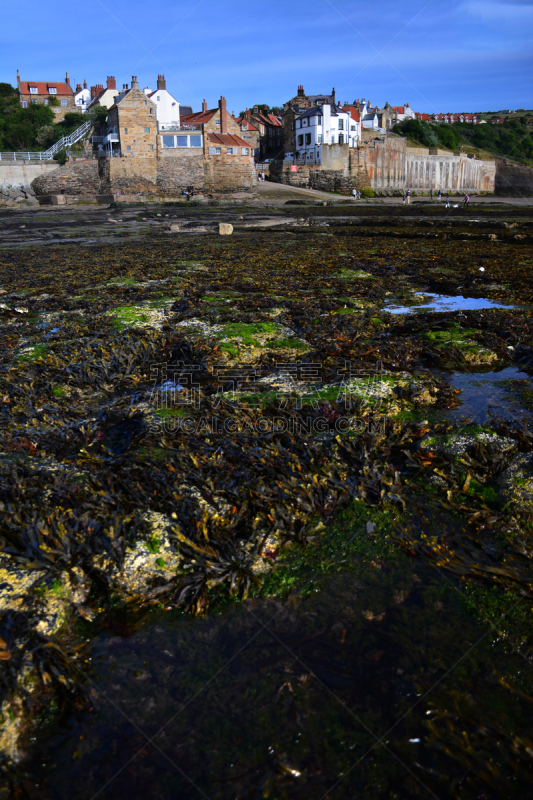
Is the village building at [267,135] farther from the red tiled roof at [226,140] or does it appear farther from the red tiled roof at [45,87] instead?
the red tiled roof at [45,87]

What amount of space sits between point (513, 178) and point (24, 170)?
71.9m

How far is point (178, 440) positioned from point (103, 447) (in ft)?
1.94

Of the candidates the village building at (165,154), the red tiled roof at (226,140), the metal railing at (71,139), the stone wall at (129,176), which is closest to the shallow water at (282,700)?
the stone wall at (129,176)

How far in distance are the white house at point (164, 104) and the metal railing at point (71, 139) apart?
1112cm

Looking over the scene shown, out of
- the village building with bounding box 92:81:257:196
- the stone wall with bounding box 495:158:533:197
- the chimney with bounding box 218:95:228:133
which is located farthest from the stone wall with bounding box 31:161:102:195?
the stone wall with bounding box 495:158:533:197

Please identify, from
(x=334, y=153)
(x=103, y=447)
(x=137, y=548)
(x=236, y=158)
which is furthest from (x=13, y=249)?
(x=334, y=153)

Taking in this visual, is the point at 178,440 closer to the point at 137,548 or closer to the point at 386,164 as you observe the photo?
the point at 137,548

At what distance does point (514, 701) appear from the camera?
2092mm

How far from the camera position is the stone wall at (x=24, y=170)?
48.8m

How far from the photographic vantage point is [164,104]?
216 feet

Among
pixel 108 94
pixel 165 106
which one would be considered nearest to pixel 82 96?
pixel 108 94

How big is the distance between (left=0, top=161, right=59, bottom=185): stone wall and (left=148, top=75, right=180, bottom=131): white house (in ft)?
63.7

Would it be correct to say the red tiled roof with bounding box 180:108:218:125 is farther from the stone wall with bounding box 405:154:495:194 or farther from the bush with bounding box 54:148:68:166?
the stone wall with bounding box 405:154:495:194

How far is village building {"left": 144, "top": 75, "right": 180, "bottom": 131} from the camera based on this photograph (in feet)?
212
